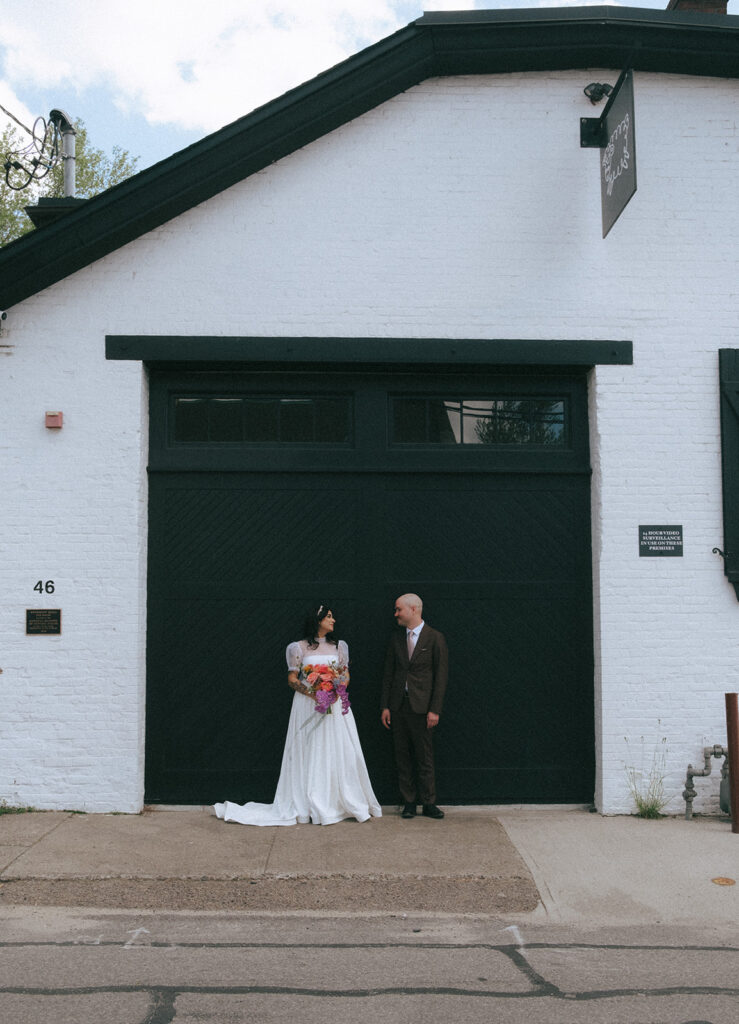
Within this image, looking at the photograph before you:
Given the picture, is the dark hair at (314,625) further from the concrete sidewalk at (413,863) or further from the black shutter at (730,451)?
the black shutter at (730,451)

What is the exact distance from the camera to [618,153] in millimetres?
6973

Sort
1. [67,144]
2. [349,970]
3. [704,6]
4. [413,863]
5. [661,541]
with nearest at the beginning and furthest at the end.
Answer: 1. [349,970]
2. [413,863]
3. [661,541]
4. [704,6]
5. [67,144]

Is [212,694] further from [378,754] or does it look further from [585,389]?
[585,389]

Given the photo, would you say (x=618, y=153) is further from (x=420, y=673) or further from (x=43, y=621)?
(x=43, y=621)

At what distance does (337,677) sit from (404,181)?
13.5 ft

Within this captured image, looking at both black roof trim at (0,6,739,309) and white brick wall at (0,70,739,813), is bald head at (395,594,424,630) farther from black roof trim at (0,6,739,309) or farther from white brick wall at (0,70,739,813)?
black roof trim at (0,6,739,309)

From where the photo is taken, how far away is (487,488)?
7.70 meters

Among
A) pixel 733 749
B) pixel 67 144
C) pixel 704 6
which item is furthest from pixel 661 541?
pixel 67 144

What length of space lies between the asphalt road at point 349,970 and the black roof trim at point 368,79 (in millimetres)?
4889

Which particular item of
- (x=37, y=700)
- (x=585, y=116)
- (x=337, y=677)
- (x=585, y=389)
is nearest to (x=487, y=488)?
(x=585, y=389)

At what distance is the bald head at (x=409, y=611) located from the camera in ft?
23.6

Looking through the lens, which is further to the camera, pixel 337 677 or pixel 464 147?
pixel 464 147

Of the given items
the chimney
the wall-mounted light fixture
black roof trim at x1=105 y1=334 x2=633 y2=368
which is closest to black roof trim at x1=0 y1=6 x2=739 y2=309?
the wall-mounted light fixture

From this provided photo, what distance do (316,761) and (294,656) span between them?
82cm
